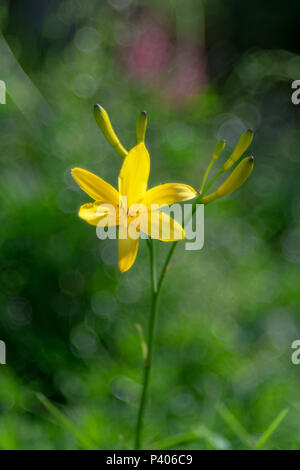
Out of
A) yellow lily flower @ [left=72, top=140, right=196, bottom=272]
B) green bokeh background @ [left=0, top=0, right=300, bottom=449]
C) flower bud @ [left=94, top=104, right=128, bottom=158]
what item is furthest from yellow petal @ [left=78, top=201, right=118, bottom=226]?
green bokeh background @ [left=0, top=0, right=300, bottom=449]

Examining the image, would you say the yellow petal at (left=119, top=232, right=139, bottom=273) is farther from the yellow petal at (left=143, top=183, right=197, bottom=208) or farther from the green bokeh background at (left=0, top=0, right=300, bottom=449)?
the green bokeh background at (left=0, top=0, right=300, bottom=449)

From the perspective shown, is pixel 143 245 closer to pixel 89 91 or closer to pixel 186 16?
pixel 89 91

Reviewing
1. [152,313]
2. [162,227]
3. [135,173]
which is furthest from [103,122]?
[152,313]

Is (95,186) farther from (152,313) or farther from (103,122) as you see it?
(152,313)

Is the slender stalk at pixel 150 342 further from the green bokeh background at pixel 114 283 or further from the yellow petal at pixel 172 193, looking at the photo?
the green bokeh background at pixel 114 283

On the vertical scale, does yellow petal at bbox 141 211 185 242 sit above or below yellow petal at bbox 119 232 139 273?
above
